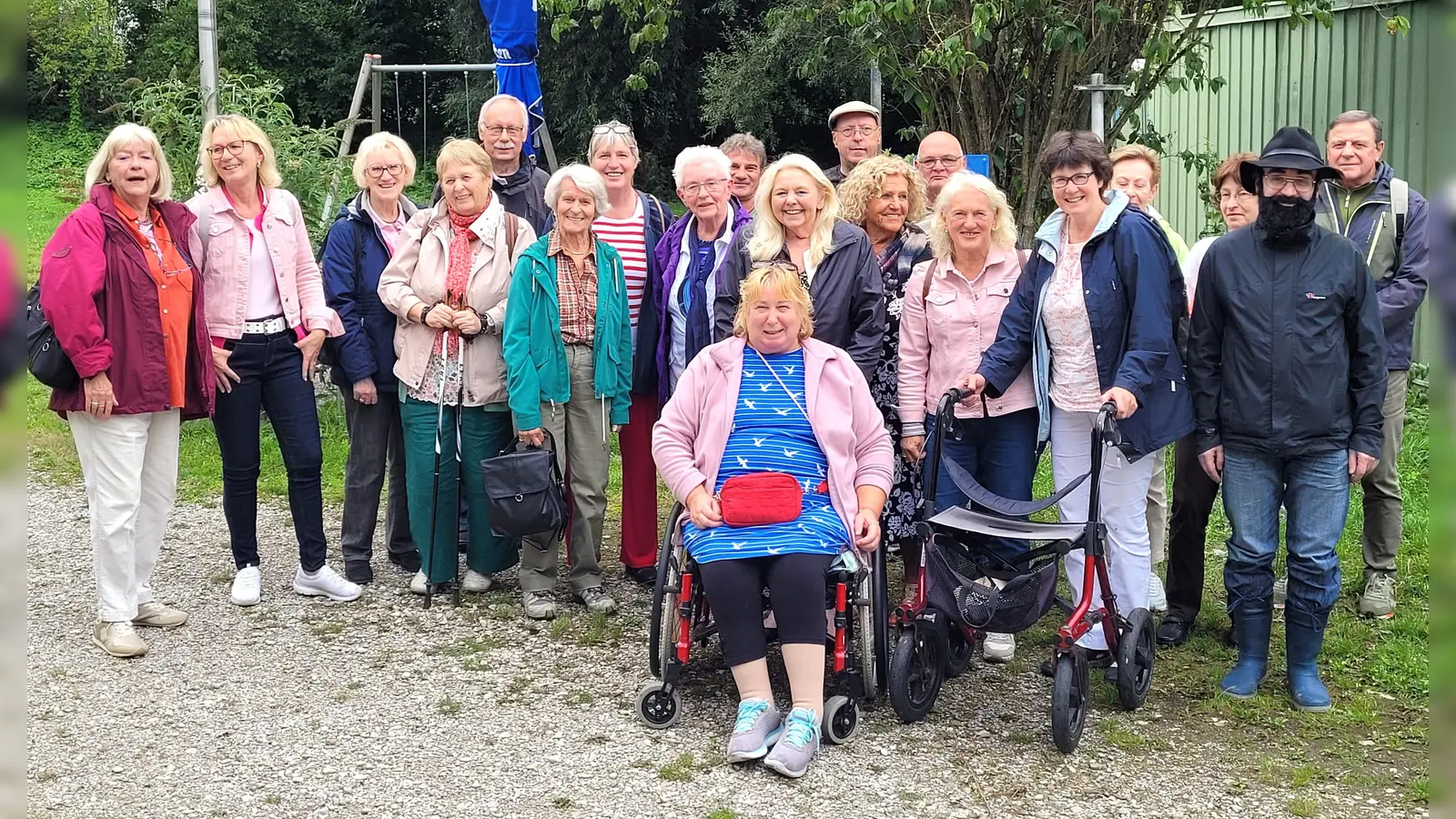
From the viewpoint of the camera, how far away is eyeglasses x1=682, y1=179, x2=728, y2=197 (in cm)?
529

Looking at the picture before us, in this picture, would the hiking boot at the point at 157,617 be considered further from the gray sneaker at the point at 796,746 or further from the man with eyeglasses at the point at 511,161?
the gray sneaker at the point at 796,746

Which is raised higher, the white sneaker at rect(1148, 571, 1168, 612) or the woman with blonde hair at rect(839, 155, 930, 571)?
the woman with blonde hair at rect(839, 155, 930, 571)

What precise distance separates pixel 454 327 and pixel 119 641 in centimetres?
173

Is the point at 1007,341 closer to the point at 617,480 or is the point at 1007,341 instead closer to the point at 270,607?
the point at 270,607

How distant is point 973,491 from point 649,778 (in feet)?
4.48

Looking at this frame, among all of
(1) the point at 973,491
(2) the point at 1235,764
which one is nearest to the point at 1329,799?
(2) the point at 1235,764

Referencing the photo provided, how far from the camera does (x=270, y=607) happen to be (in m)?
5.61

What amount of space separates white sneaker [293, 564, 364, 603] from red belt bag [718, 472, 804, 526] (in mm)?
2237

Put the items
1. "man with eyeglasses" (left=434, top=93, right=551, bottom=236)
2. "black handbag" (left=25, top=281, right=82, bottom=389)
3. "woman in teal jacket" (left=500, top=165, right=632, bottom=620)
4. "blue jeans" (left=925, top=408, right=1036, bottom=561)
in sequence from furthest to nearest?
"man with eyeglasses" (left=434, top=93, right=551, bottom=236), "woman in teal jacket" (left=500, top=165, right=632, bottom=620), "blue jeans" (left=925, top=408, right=1036, bottom=561), "black handbag" (left=25, top=281, right=82, bottom=389)

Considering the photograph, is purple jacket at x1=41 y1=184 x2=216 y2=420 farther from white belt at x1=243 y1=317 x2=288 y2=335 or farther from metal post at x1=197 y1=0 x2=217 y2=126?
metal post at x1=197 y1=0 x2=217 y2=126

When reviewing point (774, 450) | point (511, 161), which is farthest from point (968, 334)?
point (511, 161)

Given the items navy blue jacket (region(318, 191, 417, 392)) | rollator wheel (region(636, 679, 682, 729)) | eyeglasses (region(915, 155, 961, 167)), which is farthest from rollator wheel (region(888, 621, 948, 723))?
navy blue jacket (region(318, 191, 417, 392))

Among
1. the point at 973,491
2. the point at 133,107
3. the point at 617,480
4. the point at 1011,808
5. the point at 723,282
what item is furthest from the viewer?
the point at 133,107

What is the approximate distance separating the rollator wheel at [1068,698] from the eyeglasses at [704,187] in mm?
2329
